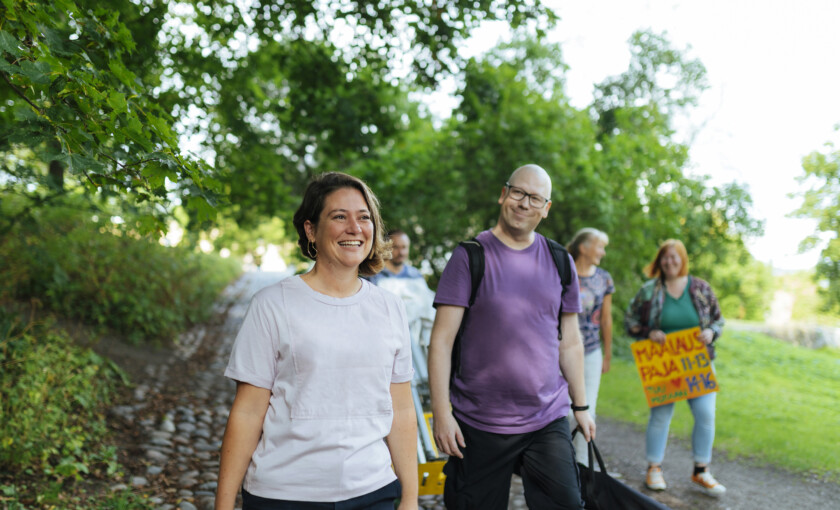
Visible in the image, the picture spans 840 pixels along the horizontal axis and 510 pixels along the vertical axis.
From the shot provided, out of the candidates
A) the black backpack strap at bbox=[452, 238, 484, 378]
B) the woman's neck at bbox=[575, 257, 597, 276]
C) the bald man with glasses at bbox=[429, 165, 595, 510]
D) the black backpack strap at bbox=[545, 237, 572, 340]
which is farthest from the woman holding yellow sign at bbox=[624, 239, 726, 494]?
the black backpack strap at bbox=[452, 238, 484, 378]

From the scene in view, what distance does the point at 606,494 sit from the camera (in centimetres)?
317

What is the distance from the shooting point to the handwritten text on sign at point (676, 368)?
572cm

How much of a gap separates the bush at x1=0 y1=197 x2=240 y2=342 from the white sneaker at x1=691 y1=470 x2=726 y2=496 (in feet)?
20.8

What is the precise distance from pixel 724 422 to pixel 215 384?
23.2ft

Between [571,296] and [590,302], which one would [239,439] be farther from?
[590,302]

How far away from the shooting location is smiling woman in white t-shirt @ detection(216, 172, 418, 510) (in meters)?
2.13

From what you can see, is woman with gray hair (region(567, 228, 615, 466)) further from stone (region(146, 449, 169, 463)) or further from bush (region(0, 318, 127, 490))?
bush (region(0, 318, 127, 490))

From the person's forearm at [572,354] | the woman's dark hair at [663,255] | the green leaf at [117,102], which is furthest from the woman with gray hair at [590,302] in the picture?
A: the green leaf at [117,102]

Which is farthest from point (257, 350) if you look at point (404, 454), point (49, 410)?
point (49, 410)

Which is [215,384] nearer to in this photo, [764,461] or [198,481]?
[198,481]

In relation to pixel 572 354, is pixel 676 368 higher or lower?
lower

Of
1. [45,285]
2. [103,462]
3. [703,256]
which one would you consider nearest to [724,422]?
[103,462]

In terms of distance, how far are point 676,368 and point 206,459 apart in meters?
4.34

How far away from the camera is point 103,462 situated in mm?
5414
